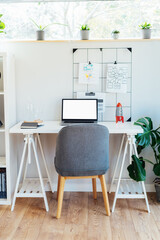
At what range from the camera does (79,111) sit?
3096 millimetres

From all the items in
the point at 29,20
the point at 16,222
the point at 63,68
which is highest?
the point at 29,20

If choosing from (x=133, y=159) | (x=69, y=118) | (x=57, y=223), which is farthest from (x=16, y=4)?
(x=57, y=223)

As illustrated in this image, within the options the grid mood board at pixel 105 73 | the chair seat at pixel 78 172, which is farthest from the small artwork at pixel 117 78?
the chair seat at pixel 78 172

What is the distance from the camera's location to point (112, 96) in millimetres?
3232

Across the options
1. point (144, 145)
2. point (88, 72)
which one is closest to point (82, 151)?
point (144, 145)

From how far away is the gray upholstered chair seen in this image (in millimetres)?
2447

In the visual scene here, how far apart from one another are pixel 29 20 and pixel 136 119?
159 centimetres

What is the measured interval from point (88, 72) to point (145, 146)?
3.17ft

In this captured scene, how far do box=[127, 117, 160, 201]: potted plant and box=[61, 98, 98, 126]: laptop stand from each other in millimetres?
446

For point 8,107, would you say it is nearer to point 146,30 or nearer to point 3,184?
point 3,184

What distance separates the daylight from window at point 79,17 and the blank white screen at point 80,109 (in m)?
0.75

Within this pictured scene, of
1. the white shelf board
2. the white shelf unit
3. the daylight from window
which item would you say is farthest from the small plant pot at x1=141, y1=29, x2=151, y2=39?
the white shelf board

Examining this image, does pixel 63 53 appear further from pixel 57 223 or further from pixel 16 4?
pixel 57 223

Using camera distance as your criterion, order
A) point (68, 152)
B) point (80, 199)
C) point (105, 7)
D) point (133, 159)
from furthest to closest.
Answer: point (105, 7)
point (80, 199)
point (133, 159)
point (68, 152)
